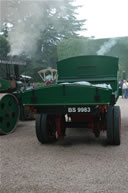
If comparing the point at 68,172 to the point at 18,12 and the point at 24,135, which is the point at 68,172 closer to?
the point at 24,135

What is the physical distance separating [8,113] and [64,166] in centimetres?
277

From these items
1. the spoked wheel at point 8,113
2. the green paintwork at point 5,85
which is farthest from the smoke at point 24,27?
the spoked wheel at point 8,113

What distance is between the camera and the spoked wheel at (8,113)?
5.89 meters

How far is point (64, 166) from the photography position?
368 centimetres

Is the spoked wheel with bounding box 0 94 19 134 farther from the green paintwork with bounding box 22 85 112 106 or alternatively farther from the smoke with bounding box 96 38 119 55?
the smoke with bounding box 96 38 119 55

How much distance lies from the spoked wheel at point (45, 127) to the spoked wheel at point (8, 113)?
4.34 ft

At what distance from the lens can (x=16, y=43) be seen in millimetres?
11016

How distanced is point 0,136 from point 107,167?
3060mm

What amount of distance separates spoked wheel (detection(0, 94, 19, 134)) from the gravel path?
1.85 ft

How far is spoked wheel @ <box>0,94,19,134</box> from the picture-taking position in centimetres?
589

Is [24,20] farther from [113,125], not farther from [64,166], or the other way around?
[64,166]

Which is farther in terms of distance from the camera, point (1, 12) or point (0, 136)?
point (1, 12)

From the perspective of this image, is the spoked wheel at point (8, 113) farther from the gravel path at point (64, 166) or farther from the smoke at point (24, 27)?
the smoke at point (24, 27)

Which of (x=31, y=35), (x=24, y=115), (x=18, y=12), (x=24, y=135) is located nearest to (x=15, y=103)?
(x=24, y=135)
